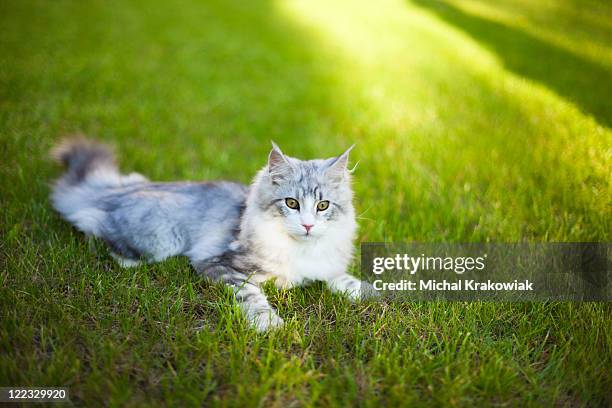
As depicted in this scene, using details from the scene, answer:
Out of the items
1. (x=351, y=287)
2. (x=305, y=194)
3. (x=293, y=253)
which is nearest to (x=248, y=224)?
(x=293, y=253)

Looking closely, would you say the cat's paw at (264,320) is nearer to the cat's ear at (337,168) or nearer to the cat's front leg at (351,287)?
the cat's front leg at (351,287)

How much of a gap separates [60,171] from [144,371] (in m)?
3.00

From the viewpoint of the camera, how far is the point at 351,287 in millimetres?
2982

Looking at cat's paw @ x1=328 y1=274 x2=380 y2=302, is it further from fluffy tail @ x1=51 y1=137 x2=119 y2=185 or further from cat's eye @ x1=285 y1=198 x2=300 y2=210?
fluffy tail @ x1=51 y1=137 x2=119 y2=185

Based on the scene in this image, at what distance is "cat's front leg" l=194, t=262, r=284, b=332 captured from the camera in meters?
2.51

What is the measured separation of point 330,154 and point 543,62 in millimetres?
3685

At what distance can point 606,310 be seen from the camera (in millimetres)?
2840

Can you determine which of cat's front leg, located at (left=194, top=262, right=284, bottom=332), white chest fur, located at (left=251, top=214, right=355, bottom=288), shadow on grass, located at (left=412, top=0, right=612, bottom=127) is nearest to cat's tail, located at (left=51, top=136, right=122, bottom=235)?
cat's front leg, located at (left=194, top=262, right=284, bottom=332)

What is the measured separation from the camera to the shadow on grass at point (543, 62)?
4496 mm

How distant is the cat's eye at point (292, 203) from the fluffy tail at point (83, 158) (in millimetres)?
1881

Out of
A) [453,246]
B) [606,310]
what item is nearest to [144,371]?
[453,246]

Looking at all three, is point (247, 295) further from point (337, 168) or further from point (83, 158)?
point (83, 158)

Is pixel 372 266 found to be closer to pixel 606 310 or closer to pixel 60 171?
pixel 606 310

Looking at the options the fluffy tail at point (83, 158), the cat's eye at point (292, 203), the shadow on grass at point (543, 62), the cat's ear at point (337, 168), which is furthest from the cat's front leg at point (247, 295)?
the shadow on grass at point (543, 62)
